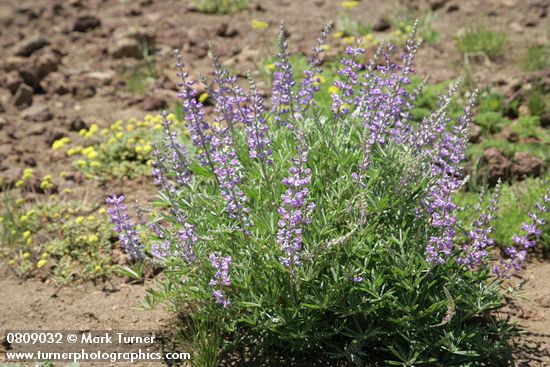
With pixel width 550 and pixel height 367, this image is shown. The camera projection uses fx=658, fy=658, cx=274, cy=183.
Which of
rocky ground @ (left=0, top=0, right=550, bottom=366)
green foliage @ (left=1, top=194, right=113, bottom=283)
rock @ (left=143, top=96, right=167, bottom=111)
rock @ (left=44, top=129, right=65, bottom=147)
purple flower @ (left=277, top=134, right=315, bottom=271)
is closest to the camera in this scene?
purple flower @ (left=277, top=134, right=315, bottom=271)

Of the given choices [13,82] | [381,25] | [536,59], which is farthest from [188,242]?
[381,25]

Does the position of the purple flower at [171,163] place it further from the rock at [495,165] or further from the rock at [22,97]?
the rock at [22,97]

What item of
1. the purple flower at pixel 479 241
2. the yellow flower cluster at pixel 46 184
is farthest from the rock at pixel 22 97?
the purple flower at pixel 479 241

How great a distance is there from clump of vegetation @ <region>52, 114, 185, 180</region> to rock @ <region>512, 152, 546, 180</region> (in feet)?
11.4

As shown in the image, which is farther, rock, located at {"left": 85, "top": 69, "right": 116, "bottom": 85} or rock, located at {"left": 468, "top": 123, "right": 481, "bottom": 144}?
rock, located at {"left": 85, "top": 69, "right": 116, "bottom": 85}

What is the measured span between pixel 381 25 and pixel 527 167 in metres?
3.84

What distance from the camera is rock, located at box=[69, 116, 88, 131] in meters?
7.55

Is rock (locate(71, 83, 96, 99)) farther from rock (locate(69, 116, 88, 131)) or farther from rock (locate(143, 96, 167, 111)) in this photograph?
rock (locate(143, 96, 167, 111))

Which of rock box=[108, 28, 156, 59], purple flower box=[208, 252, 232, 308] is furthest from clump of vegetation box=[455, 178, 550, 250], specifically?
rock box=[108, 28, 156, 59]

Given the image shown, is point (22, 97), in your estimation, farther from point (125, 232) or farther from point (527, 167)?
point (527, 167)

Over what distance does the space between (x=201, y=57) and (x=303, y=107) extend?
444cm

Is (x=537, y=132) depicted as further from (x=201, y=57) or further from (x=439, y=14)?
(x=201, y=57)

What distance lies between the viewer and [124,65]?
29.4 ft

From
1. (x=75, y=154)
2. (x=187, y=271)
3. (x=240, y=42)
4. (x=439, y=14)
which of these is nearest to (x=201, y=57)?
(x=240, y=42)
